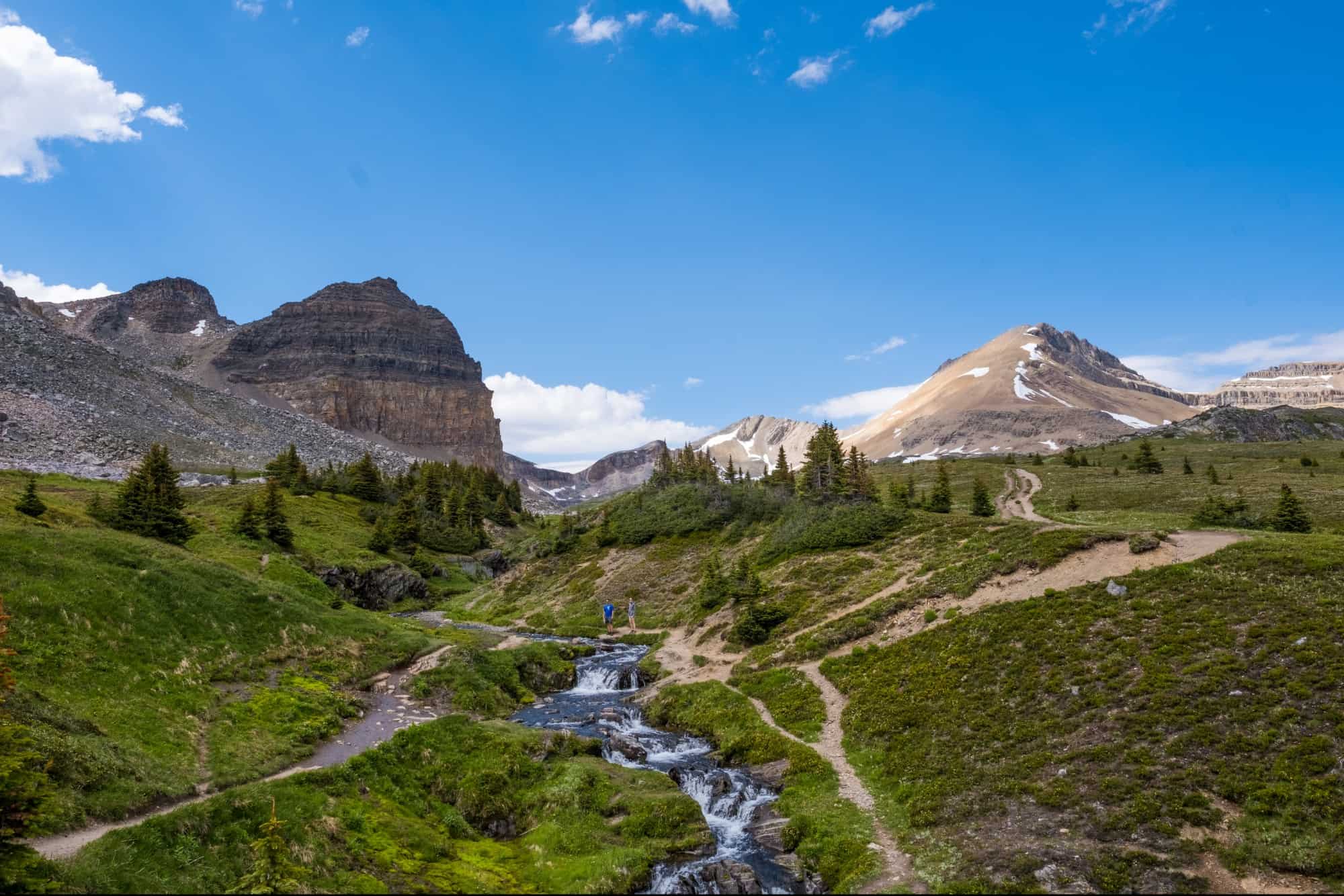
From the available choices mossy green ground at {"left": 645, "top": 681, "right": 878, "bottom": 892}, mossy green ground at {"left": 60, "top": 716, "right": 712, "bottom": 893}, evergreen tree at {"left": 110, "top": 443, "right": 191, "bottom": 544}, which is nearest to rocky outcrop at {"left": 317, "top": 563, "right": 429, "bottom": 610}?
evergreen tree at {"left": 110, "top": 443, "right": 191, "bottom": 544}

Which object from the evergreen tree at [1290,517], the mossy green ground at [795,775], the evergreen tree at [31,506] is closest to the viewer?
the mossy green ground at [795,775]

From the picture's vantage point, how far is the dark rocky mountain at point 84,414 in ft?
382

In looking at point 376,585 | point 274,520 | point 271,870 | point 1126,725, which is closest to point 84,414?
point 376,585

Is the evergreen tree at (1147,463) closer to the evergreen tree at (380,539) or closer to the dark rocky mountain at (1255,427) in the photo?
the dark rocky mountain at (1255,427)

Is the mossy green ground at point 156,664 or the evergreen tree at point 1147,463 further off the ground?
the evergreen tree at point 1147,463

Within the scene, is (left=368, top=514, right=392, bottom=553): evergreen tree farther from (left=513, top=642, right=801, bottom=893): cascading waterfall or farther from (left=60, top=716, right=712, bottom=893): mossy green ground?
(left=60, top=716, right=712, bottom=893): mossy green ground

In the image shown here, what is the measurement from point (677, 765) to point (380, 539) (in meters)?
73.9

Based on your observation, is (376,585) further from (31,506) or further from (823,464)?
(823,464)

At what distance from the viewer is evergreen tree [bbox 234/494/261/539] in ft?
192

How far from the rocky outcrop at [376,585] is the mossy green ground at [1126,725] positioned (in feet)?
190

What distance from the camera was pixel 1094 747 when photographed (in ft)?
68.2

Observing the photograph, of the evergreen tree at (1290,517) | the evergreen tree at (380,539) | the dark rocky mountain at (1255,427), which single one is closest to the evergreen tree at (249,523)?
the evergreen tree at (380,539)

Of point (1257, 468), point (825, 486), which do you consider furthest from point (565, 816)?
point (1257, 468)

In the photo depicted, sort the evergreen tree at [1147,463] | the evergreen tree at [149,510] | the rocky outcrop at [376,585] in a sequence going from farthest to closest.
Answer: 1. the evergreen tree at [1147,463]
2. the rocky outcrop at [376,585]
3. the evergreen tree at [149,510]
